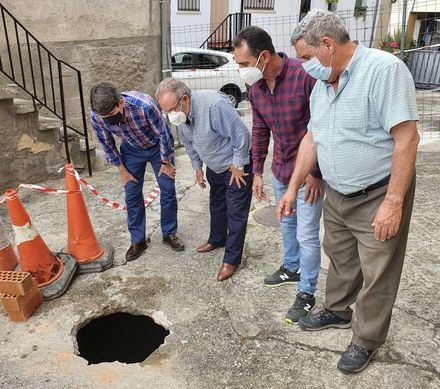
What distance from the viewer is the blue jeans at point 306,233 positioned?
2.76 metres

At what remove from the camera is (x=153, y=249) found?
3.99 m

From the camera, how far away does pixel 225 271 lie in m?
3.49

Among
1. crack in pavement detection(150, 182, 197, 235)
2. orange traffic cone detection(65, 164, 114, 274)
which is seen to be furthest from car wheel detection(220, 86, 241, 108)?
orange traffic cone detection(65, 164, 114, 274)

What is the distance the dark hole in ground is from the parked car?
7.39m

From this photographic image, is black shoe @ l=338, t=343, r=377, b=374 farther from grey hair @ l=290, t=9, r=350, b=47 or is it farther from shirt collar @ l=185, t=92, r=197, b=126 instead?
shirt collar @ l=185, t=92, r=197, b=126

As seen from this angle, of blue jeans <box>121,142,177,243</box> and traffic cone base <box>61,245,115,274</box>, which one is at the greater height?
blue jeans <box>121,142,177,243</box>

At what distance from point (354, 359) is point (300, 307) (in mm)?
546

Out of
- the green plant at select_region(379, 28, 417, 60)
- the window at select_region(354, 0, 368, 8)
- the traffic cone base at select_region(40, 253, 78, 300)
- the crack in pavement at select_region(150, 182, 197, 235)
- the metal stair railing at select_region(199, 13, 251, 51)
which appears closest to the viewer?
the traffic cone base at select_region(40, 253, 78, 300)

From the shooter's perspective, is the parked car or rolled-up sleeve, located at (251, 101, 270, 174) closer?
rolled-up sleeve, located at (251, 101, 270, 174)

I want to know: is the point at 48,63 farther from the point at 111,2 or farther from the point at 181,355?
the point at 181,355

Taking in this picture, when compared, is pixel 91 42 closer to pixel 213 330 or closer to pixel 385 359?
pixel 213 330

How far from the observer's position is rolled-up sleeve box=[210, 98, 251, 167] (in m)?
3.08

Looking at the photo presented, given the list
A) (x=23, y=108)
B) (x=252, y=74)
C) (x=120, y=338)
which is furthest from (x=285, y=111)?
(x=23, y=108)

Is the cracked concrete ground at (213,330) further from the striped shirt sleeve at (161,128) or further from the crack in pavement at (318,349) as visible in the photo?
the striped shirt sleeve at (161,128)
